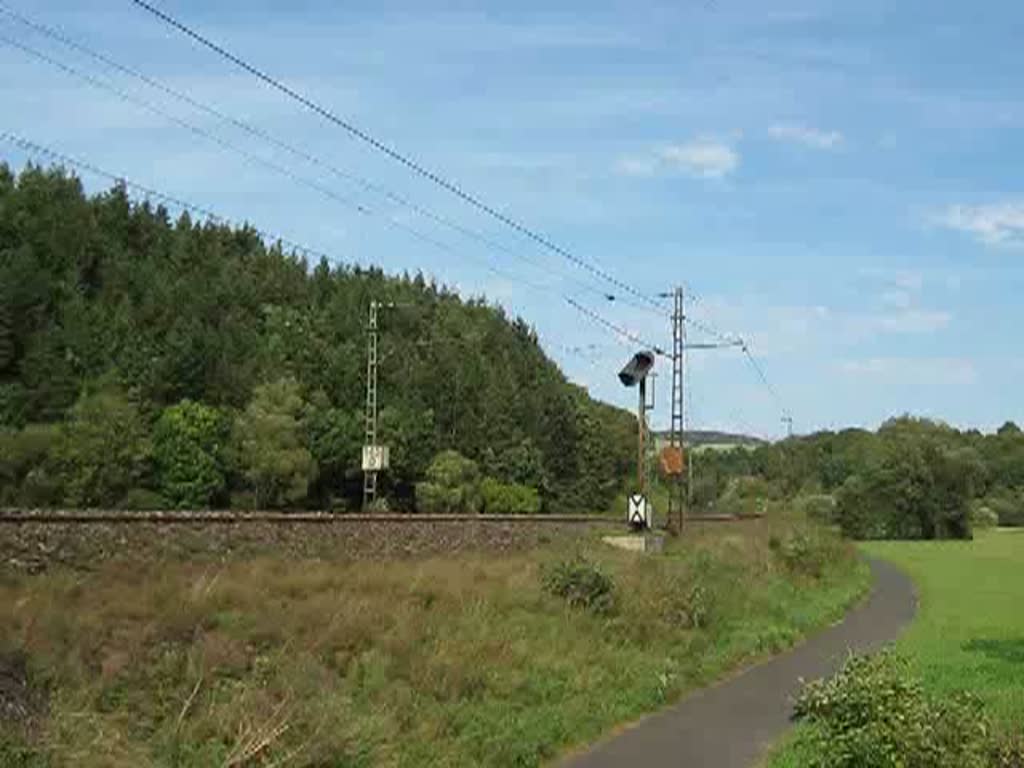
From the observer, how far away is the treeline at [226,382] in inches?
3447

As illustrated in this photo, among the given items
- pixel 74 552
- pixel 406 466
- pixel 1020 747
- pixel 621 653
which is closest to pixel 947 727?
pixel 1020 747

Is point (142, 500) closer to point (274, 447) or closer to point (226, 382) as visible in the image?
point (274, 447)

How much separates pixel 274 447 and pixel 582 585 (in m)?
67.7

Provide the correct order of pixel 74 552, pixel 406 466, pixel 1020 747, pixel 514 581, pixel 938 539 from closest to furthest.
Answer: pixel 1020 747
pixel 74 552
pixel 514 581
pixel 406 466
pixel 938 539

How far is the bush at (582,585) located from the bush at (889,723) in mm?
13886

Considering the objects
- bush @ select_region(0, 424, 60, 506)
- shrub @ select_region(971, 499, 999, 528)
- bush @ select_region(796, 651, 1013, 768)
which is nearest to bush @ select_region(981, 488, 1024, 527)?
shrub @ select_region(971, 499, 999, 528)

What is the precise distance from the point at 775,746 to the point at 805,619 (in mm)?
17464

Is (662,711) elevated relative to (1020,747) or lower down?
lower down

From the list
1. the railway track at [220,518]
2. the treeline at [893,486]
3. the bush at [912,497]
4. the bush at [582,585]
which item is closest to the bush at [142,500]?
the treeline at [893,486]

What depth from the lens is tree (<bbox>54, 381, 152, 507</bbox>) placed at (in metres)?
81.9

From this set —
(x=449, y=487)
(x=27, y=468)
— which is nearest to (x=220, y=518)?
(x=27, y=468)

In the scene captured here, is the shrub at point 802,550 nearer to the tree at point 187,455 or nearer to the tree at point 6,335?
the tree at point 187,455

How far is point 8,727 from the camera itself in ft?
36.3

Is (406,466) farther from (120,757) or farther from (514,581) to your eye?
(120,757)
